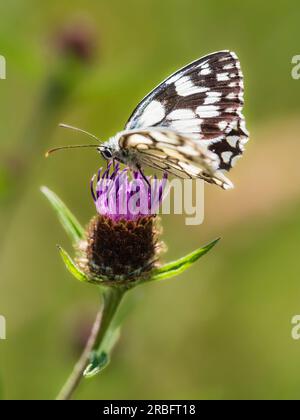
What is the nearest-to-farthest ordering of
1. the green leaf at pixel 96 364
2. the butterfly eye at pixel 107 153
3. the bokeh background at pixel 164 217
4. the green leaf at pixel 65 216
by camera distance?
the green leaf at pixel 96 364 < the green leaf at pixel 65 216 < the butterfly eye at pixel 107 153 < the bokeh background at pixel 164 217

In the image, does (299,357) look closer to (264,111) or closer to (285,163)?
(285,163)

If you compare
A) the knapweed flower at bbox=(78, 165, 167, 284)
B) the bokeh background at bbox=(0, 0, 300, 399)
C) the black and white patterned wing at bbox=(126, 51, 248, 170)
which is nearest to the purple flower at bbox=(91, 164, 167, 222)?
the knapweed flower at bbox=(78, 165, 167, 284)

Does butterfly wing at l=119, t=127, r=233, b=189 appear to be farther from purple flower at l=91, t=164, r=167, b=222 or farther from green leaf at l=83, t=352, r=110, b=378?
green leaf at l=83, t=352, r=110, b=378

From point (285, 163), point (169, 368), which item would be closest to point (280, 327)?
point (169, 368)

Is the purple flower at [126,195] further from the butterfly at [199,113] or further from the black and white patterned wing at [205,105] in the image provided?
the black and white patterned wing at [205,105]

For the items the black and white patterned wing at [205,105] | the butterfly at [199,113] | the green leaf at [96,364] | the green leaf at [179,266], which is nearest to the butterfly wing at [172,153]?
the butterfly at [199,113]

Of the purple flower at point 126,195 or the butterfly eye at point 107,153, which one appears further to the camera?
the butterfly eye at point 107,153
